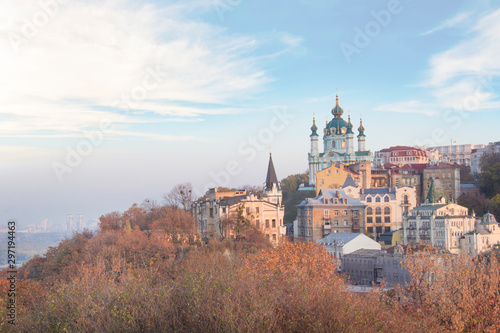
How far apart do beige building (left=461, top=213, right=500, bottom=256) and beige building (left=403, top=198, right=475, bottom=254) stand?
3.20 ft

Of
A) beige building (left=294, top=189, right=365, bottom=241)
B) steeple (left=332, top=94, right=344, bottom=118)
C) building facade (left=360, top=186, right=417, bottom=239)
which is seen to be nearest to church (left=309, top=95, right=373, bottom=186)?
steeple (left=332, top=94, right=344, bottom=118)

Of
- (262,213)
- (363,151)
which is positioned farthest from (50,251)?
(363,151)

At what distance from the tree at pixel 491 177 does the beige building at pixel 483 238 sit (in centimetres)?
1492

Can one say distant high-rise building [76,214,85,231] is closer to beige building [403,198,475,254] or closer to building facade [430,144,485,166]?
beige building [403,198,475,254]

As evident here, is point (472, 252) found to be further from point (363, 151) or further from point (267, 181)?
point (363, 151)

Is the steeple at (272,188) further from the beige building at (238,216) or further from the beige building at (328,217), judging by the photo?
the beige building at (238,216)

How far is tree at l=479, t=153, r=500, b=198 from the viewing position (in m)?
71.7

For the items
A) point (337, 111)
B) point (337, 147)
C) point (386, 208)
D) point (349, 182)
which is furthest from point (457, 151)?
point (386, 208)

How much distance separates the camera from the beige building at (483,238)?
183 feet

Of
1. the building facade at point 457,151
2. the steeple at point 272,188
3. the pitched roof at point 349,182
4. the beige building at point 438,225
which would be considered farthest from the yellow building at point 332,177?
the building facade at point 457,151

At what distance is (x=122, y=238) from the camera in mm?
44594

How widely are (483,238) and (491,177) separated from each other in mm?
18960

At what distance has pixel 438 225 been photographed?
5919 cm

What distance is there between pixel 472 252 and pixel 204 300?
4215 cm
